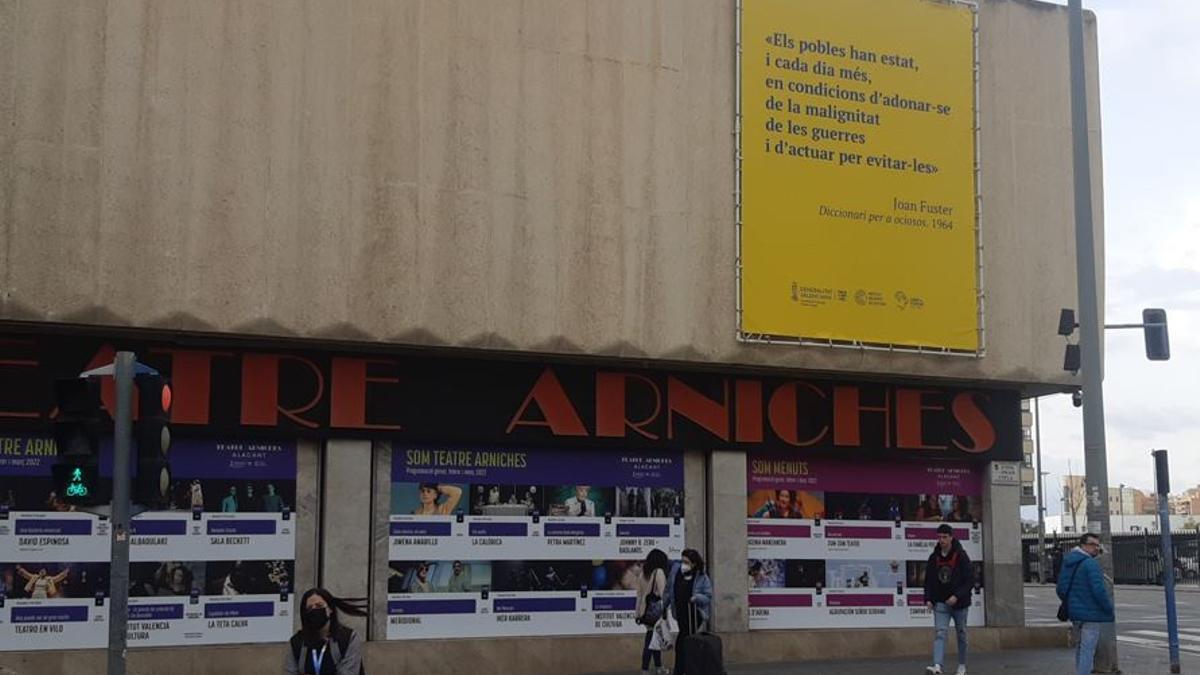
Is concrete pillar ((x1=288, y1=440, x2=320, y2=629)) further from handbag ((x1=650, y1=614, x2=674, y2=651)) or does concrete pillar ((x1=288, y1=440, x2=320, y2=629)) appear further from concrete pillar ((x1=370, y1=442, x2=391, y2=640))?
handbag ((x1=650, y1=614, x2=674, y2=651))

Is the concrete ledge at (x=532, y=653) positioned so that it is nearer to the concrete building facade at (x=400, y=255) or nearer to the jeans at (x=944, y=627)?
the concrete building facade at (x=400, y=255)

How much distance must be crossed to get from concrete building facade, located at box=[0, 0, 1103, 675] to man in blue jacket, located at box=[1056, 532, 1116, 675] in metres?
5.21

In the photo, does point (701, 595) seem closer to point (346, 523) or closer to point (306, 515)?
point (346, 523)

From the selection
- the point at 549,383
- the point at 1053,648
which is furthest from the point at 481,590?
the point at 1053,648

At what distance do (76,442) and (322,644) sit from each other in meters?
3.15

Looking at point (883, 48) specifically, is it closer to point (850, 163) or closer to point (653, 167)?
point (850, 163)

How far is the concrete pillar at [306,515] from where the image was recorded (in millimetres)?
17297

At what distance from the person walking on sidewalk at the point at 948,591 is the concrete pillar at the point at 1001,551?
409 cm

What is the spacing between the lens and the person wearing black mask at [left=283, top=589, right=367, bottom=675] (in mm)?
8477

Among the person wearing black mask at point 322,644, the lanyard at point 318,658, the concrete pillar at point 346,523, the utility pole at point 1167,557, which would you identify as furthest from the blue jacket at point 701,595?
the lanyard at point 318,658

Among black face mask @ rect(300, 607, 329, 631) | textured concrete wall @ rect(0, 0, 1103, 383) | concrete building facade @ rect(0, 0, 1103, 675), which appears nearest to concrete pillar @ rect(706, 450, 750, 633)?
concrete building facade @ rect(0, 0, 1103, 675)

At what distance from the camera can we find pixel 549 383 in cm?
1855

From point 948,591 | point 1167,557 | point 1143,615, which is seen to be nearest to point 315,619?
point 948,591

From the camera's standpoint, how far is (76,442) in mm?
10547
